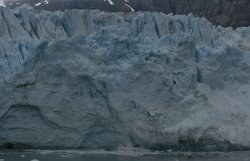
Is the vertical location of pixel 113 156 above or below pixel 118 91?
below

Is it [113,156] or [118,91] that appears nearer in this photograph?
[113,156]

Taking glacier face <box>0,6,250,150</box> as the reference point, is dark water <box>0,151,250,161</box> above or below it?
below

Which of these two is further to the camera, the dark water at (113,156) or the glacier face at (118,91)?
the glacier face at (118,91)

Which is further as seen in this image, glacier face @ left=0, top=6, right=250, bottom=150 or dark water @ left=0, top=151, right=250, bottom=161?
glacier face @ left=0, top=6, right=250, bottom=150

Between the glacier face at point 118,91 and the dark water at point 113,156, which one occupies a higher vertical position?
the glacier face at point 118,91
